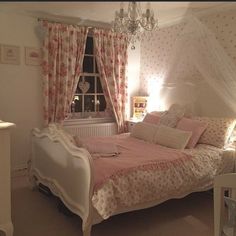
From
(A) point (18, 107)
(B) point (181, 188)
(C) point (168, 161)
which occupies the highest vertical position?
(A) point (18, 107)

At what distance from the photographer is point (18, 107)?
389 centimetres

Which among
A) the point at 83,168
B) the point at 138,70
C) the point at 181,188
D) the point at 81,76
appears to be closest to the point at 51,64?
the point at 81,76

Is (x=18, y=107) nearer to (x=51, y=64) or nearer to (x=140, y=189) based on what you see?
(x=51, y=64)

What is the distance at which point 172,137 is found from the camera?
3.20 metres

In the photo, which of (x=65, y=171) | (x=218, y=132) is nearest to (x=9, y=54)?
(x=65, y=171)

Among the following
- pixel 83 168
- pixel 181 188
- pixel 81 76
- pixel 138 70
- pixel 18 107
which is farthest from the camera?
pixel 138 70

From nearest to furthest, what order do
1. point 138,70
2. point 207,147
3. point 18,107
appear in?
point 207,147 → point 18,107 → point 138,70

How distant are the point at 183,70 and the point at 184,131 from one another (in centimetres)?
112

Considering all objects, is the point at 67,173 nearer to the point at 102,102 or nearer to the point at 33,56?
the point at 33,56

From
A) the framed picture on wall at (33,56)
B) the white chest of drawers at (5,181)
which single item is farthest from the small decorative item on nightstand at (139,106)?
the white chest of drawers at (5,181)

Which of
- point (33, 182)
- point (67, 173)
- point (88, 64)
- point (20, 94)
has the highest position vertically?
point (88, 64)

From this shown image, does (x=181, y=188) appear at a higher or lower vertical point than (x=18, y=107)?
lower

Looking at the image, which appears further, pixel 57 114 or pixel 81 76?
pixel 81 76

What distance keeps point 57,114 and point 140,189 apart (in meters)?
2.21
